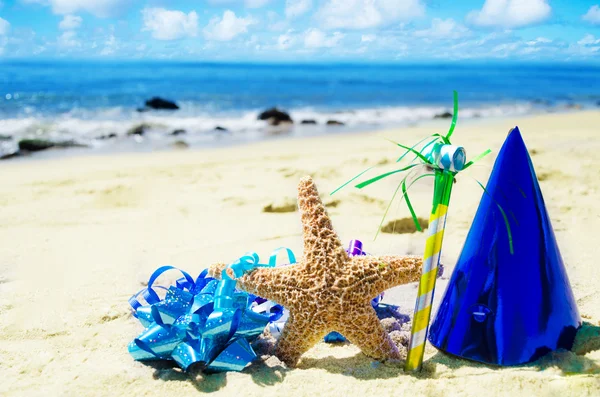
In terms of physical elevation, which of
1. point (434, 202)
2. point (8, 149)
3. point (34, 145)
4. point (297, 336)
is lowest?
point (8, 149)

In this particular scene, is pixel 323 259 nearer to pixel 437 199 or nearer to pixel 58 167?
pixel 437 199

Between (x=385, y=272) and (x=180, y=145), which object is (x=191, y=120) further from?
(x=385, y=272)

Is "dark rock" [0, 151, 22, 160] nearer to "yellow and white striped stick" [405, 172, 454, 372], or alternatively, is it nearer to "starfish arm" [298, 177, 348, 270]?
"starfish arm" [298, 177, 348, 270]

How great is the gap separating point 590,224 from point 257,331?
11.4 feet

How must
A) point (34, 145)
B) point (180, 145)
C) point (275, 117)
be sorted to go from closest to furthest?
point (34, 145), point (180, 145), point (275, 117)

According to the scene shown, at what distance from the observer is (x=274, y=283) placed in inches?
107

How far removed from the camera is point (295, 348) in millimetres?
2725

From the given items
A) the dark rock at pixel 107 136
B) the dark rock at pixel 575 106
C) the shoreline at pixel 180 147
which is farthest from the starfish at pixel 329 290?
the dark rock at pixel 575 106

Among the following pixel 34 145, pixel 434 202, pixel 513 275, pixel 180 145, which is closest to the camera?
pixel 434 202

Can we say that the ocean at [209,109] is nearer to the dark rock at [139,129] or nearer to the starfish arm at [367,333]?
the dark rock at [139,129]

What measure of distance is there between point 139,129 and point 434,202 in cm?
1349

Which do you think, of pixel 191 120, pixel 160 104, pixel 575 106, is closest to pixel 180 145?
pixel 191 120

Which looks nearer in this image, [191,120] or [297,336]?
[297,336]

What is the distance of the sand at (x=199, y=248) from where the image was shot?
2.59m
